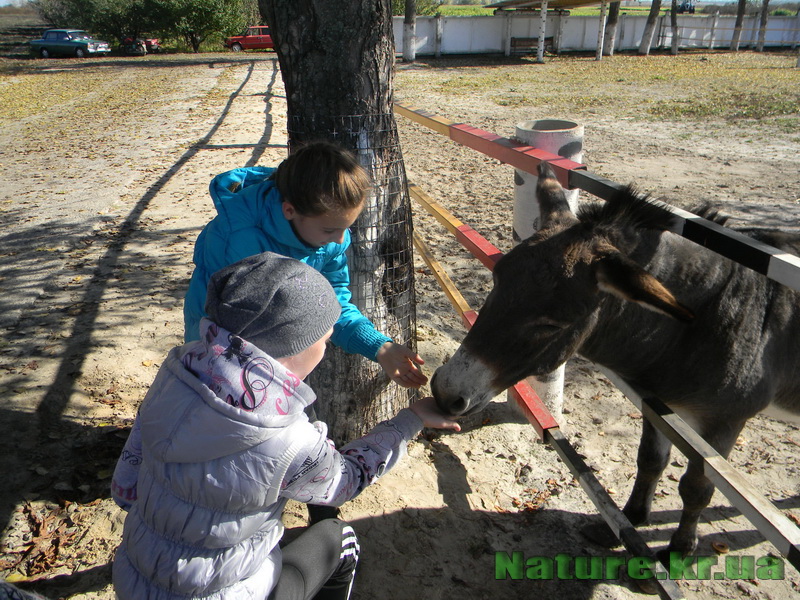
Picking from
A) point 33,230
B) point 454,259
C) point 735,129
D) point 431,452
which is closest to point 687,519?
point 431,452

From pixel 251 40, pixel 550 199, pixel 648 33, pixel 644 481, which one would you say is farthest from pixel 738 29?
pixel 550 199

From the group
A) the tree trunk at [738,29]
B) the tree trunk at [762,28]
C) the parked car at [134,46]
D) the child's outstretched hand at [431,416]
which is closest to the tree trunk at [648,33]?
the tree trunk at [738,29]

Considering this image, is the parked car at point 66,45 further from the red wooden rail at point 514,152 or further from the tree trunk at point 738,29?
the red wooden rail at point 514,152

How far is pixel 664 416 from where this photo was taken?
2.21 m

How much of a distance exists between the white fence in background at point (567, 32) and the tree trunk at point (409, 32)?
11.6 ft

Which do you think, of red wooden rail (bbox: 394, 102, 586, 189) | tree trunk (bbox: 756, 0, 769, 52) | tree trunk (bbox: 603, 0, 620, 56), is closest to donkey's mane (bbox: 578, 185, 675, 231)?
red wooden rail (bbox: 394, 102, 586, 189)

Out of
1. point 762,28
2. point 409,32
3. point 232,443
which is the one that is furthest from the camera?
point 762,28

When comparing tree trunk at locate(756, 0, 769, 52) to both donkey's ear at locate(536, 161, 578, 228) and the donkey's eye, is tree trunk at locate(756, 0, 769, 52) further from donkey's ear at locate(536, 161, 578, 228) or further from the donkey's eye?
the donkey's eye

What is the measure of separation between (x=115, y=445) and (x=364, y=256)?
1902 mm

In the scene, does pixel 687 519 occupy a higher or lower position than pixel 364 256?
lower

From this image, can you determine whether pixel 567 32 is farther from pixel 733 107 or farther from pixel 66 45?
pixel 66 45

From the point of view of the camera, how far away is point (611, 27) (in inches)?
1267

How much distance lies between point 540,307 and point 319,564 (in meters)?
1.19

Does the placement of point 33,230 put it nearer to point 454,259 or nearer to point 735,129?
point 454,259
